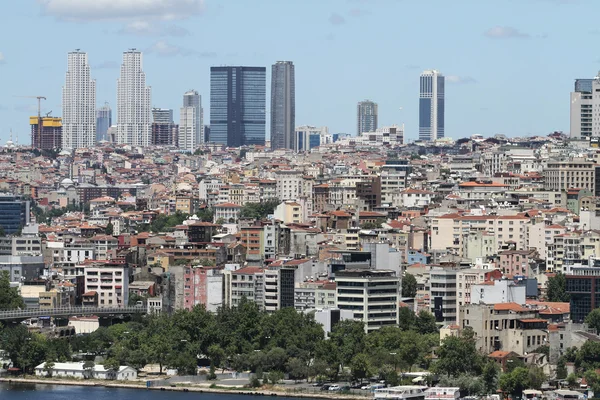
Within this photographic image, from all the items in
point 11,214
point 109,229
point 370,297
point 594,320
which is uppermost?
point 11,214

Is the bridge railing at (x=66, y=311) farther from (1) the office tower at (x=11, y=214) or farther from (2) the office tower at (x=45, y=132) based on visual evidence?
(2) the office tower at (x=45, y=132)

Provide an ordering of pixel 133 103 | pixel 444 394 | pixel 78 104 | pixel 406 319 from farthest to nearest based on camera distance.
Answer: pixel 133 103
pixel 78 104
pixel 406 319
pixel 444 394

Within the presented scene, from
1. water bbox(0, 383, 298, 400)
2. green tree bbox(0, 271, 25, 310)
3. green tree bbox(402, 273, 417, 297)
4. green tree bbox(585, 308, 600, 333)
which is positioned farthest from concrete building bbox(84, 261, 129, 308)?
green tree bbox(585, 308, 600, 333)

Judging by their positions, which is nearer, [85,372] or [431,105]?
[85,372]

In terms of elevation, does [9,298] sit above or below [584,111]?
below

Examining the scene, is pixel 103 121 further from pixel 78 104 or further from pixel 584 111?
pixel 584 111

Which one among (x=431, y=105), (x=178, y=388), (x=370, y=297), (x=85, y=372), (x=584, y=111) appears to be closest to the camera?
(x=178, y=388)

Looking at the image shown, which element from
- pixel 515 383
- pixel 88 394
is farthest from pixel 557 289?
pixel 88 394

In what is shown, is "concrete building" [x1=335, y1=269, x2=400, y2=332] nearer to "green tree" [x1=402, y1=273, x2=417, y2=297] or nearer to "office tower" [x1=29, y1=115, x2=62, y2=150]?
"green tree" [x1=402, y1=273, x2=417, y2=297]

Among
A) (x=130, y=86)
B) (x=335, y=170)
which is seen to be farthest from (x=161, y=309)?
(x=130, y=86)
